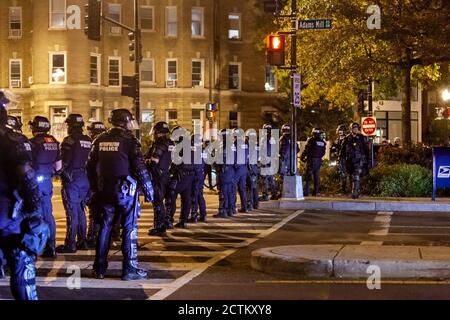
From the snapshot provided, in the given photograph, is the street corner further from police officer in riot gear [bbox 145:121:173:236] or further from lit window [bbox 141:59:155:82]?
lit window [bbox 141:59:155:82]

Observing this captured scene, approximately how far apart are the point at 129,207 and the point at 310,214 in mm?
9594

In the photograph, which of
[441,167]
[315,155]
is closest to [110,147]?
[441,167]

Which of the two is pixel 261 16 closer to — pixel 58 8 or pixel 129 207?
pixel 58 8

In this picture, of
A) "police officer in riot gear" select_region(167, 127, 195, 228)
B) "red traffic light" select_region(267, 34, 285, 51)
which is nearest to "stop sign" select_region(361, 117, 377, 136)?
"red traffic light" select_region(267, 34, 285, 51)

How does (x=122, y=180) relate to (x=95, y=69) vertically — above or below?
below

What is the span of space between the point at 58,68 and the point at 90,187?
1418 inches

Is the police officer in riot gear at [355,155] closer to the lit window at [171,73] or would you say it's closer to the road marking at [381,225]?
the road marking at [381,225]

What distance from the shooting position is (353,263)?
9672mm

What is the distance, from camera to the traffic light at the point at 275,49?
784 inches

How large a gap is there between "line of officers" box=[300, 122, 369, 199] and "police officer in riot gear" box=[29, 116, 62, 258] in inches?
402

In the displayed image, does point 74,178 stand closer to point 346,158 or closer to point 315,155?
point 346,158

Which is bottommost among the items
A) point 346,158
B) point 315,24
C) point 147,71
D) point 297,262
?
point 297,262

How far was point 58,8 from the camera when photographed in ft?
147
